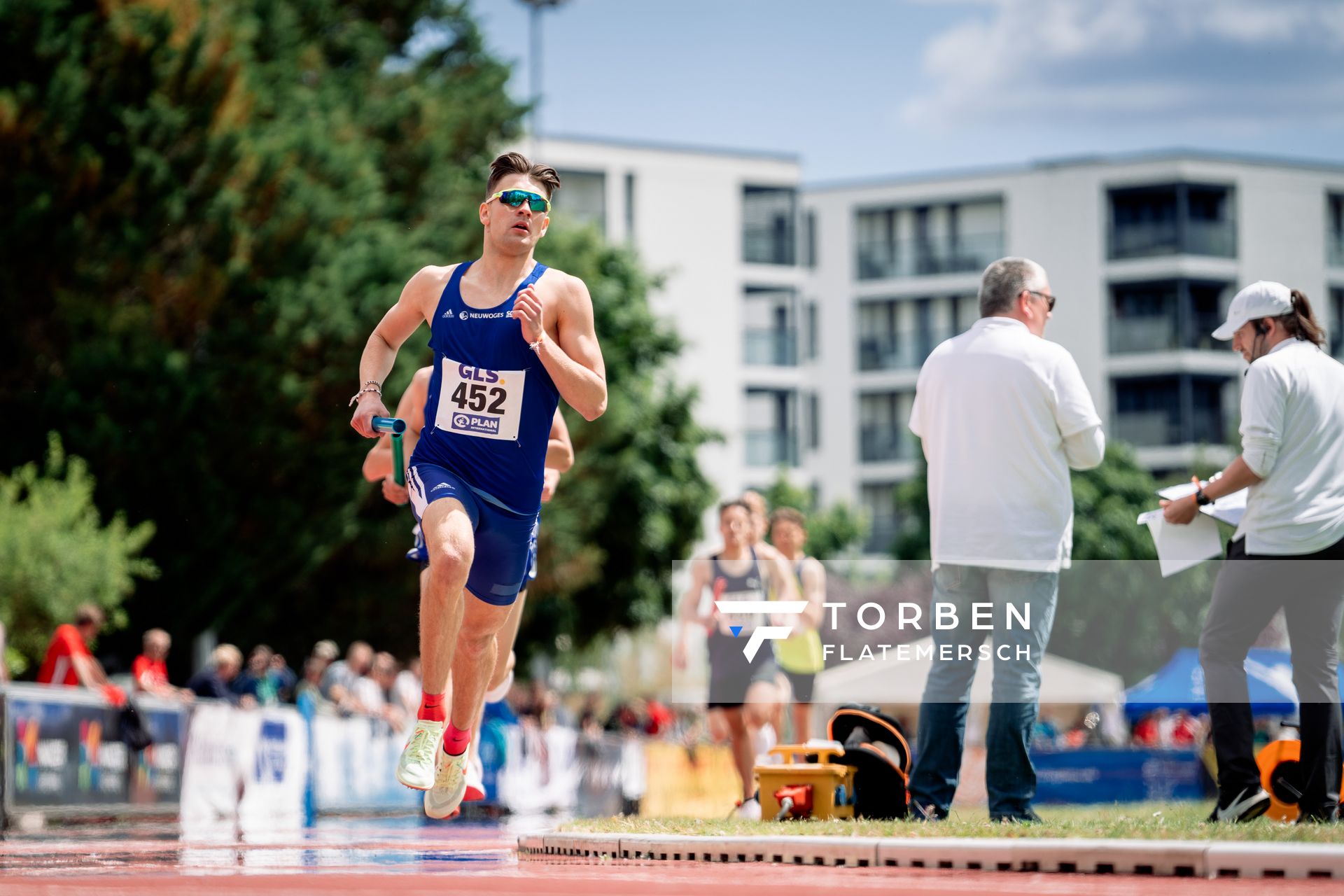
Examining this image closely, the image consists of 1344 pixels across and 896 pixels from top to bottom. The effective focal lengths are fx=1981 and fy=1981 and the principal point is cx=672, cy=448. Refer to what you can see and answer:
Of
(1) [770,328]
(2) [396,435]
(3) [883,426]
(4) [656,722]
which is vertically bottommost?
(4) [656,722]

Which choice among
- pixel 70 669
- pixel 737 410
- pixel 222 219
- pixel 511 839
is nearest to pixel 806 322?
pixel 737 410

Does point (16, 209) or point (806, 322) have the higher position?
point (806, 322)

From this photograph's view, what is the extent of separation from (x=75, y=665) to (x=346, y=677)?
477 centimetres

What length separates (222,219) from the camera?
3006 cm

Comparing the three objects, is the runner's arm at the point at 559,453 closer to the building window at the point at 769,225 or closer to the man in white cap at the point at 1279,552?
the man in white cap at the point at 1279,552

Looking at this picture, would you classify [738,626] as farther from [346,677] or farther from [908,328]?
[908,328]

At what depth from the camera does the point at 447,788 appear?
8.69 meters

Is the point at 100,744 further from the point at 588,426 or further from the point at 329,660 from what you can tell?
the point at 588,426

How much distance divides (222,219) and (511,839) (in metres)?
21.1

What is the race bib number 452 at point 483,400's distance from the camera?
8406mm

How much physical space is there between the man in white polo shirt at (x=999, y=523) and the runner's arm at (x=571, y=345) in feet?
6.18

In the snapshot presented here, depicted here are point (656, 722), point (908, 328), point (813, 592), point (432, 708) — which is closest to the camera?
point (432, 708)

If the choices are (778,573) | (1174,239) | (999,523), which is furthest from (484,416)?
(1174,239)

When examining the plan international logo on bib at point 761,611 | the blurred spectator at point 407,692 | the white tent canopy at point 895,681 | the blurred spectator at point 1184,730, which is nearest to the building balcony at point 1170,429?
the blurred spectator at point 1184,730
